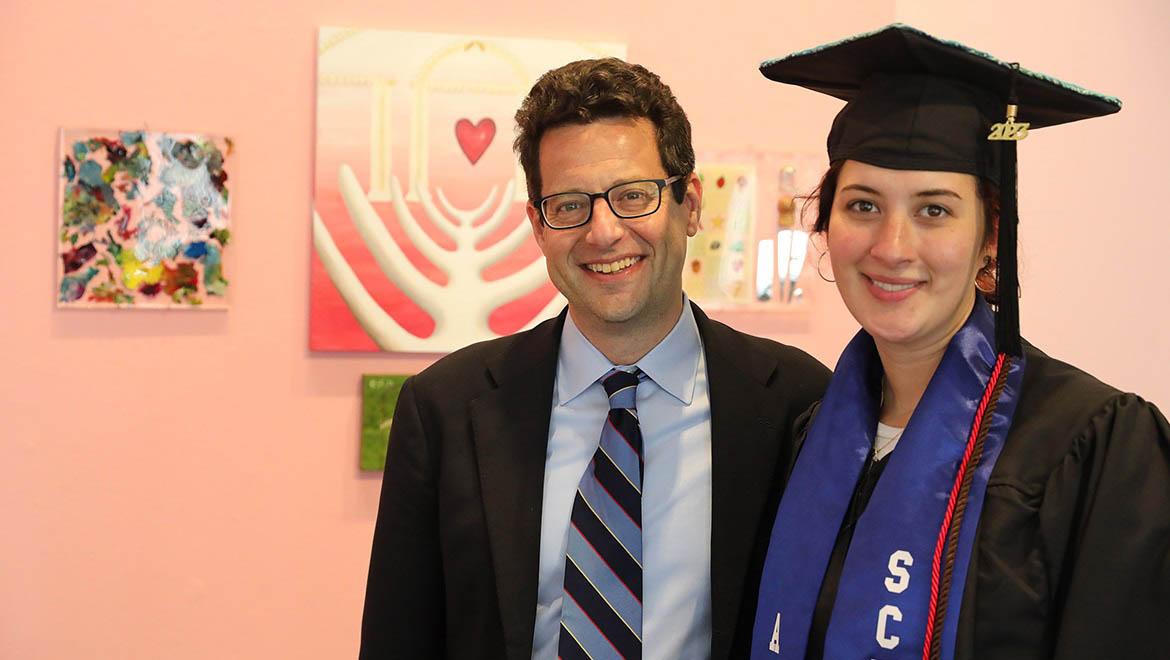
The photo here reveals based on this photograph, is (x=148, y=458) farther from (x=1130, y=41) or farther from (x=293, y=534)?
(x=1130, y=41)

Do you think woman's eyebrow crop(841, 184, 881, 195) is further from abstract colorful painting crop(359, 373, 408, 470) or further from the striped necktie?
abstract colorful painting crop(359, 373, 408, 470)

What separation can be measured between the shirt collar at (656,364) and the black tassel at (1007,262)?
585 millimetres

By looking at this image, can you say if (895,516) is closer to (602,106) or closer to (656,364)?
(656,364)

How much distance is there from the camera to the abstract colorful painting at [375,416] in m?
2.82

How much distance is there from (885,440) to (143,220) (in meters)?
2.09

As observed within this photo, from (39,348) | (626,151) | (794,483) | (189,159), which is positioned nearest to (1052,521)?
(794,483)

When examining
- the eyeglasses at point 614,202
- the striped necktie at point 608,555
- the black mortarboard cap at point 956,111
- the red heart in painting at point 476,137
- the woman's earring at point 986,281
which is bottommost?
the striped necktie at point 608,555

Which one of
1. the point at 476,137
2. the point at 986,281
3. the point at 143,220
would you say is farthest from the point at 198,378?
the point at 986,281

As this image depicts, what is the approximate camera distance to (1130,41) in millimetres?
3158

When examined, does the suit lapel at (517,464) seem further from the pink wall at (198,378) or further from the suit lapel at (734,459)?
the pink wall at (198,378)

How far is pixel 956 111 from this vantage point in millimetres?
1413

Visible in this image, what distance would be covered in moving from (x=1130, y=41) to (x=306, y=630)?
305cm

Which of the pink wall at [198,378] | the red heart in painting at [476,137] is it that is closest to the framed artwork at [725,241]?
the pink wall at [198,378]

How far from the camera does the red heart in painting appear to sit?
2.84 meters
